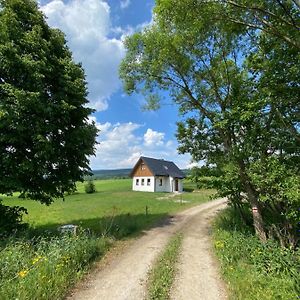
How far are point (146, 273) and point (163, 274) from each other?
60 centimetres

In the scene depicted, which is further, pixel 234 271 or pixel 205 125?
pixel 205 125

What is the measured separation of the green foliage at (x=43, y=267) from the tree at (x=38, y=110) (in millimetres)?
4198

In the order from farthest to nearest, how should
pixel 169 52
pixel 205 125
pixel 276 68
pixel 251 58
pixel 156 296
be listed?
1. pixel 205 125
2. pixel 169 52
3. pixel 251 58
4. pixel 276 68
5. pixel 156 296

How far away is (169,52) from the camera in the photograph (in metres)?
13.7

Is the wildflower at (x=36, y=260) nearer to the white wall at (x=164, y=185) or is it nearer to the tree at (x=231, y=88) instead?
the tree at (x=231, y=88)

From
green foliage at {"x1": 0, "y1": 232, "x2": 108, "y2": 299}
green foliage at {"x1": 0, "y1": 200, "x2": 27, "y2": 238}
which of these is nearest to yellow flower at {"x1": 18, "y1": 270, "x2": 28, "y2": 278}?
green foliage at {"x1": 0, "y1": 232, "x2": 108, "y2": 299}

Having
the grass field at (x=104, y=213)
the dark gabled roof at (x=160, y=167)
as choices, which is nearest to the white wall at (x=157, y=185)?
the dark gabled roof at (x=160, y=167)

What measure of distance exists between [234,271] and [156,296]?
3.32 m

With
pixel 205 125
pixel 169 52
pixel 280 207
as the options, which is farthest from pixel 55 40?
pixel 280 207

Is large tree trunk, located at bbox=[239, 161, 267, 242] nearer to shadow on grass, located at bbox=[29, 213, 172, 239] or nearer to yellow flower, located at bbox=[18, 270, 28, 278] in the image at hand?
shadow on grass, located at bbox=[29, 213, 172, 239]

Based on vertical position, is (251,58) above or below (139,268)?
above

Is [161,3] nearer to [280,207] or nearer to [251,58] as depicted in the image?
[251,58]

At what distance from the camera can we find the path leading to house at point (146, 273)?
7082 mm

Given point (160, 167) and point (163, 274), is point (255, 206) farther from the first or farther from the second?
point (160, 167)
